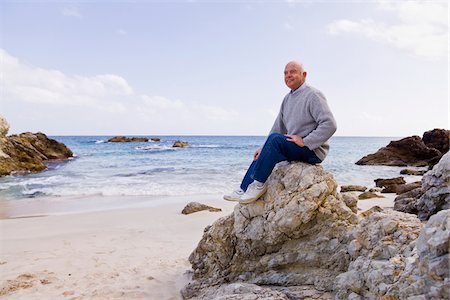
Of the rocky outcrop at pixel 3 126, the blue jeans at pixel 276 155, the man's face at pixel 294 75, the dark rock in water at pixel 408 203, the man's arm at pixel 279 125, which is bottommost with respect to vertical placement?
the dark rock in water at pixel 408 203

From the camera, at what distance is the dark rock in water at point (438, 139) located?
97.8ft

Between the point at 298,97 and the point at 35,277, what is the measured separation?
4712 mm

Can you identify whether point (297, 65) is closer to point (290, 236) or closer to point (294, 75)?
point (294, 75)

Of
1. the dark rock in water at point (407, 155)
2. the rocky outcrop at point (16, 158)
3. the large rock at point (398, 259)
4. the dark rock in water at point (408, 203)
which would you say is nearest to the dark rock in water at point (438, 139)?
the dark rock in water at point (407, 155)

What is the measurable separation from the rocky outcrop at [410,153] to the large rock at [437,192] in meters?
24.6

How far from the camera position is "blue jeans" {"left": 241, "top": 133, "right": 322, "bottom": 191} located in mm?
4285

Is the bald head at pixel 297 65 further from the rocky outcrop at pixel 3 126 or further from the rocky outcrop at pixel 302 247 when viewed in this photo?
the rocky outcrop at pixel 3 126

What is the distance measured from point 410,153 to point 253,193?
27.9 m

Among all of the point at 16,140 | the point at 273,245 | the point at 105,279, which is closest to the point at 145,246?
the point at 105,279

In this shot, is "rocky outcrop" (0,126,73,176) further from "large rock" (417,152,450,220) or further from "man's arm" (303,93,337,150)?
"large rock" (417,152,450,220)

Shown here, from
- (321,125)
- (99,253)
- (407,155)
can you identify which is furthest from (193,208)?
(407,155)

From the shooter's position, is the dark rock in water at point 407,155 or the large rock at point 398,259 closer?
the large rock at point 398,259

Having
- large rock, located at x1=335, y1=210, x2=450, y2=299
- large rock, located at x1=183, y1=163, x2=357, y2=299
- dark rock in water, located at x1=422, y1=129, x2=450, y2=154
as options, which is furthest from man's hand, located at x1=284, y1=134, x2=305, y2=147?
dark rock in water, located at x1=422, y1=129, x2=450, y2=154

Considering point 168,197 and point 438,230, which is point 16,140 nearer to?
point 168,197
